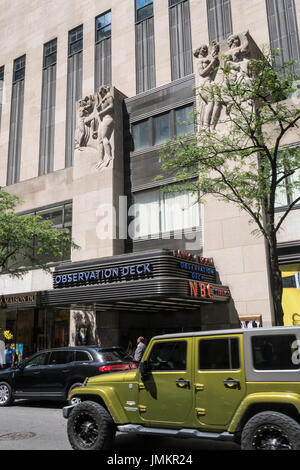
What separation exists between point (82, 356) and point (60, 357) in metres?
0.83

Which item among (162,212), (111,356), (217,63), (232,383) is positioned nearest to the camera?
(232,383)

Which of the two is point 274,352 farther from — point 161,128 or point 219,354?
point 161,128

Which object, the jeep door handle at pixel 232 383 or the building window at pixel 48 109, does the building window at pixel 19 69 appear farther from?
the jeep door handle at pixel 232 383

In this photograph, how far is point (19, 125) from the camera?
31.1 m

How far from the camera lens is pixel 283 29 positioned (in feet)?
70.3

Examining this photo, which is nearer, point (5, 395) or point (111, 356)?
point (111, 356)

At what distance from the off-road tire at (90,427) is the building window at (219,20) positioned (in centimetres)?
2199

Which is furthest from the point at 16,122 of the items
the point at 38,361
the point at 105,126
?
the point at 38,361

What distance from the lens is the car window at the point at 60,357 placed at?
504 inches

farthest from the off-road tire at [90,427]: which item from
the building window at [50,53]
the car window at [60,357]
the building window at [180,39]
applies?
the building window at [50,53]

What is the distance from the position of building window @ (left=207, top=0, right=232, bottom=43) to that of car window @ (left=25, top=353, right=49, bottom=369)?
1918 cm

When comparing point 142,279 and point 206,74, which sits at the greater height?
point 206,74

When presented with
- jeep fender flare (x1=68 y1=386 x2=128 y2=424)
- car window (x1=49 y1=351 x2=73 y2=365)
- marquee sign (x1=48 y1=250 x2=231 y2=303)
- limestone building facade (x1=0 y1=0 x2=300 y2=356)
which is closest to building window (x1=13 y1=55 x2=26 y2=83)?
limestone building facade (x1=0 y1=0 x2=300 y2=356)

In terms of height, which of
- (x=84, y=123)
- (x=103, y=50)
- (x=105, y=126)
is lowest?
(x=105, y=126)
